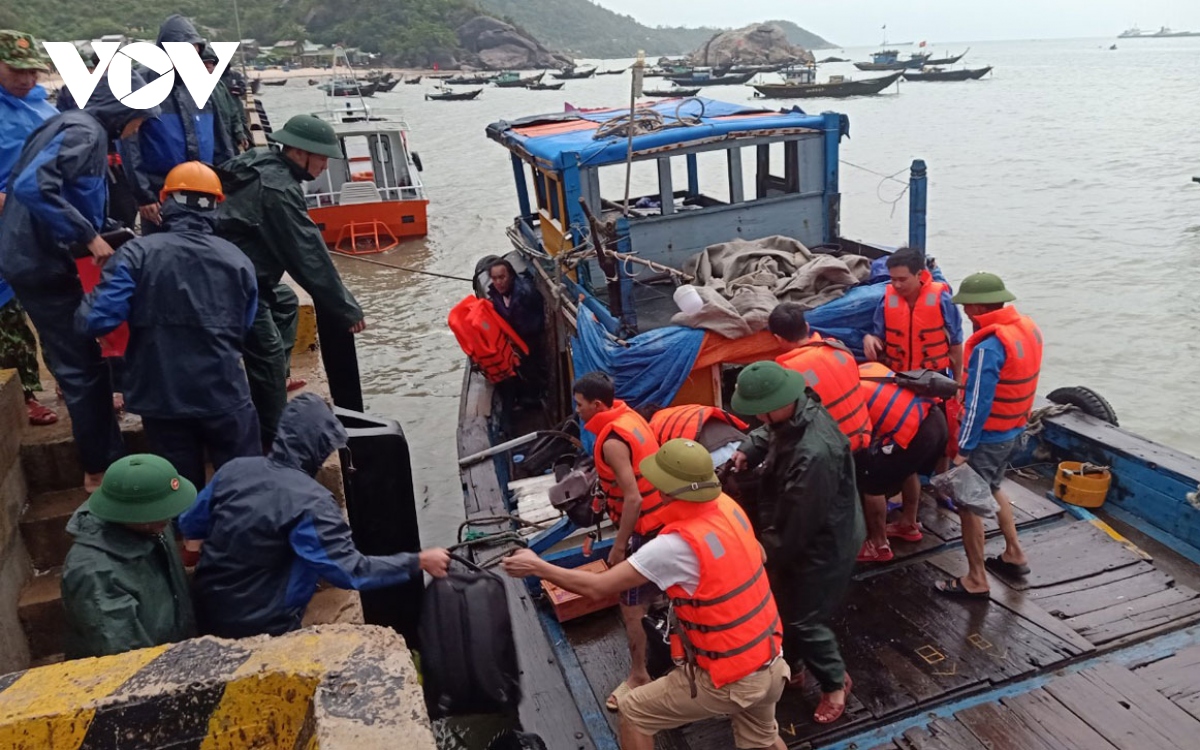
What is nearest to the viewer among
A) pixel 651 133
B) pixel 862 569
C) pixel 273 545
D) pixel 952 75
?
pixel 273 545

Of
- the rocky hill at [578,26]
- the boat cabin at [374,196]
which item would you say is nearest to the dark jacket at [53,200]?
the boat cabin at [374,196]

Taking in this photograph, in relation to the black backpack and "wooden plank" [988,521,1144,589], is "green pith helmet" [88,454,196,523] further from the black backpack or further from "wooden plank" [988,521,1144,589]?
"wooden plank" [988,521,1144,589]

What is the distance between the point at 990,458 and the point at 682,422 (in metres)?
1.63

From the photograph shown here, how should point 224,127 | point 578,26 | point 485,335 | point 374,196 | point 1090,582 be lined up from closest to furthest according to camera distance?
1. point 1090,582
2. point 224,127
3. point 485,335
4. point 374,196
5. point 578,26

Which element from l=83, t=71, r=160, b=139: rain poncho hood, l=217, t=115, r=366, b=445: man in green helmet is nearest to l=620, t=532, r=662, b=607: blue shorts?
l=217, t=115, r=366, b=445: man in green helmet

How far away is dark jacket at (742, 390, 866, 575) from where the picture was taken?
3420mm

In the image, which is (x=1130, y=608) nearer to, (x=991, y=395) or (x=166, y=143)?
(x=991, y=395)

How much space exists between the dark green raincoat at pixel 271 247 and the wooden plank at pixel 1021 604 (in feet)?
11.5

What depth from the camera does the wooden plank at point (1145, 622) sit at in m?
4.04

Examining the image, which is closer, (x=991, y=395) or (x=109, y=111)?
(x=109, y=111)

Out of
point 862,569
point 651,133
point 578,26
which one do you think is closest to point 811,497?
point 862,569

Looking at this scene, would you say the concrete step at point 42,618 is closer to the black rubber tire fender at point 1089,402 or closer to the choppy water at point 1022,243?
the choppy water at point 1022,243

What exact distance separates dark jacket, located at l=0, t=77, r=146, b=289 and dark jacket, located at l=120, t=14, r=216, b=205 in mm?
1133

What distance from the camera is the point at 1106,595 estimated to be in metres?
4.36
